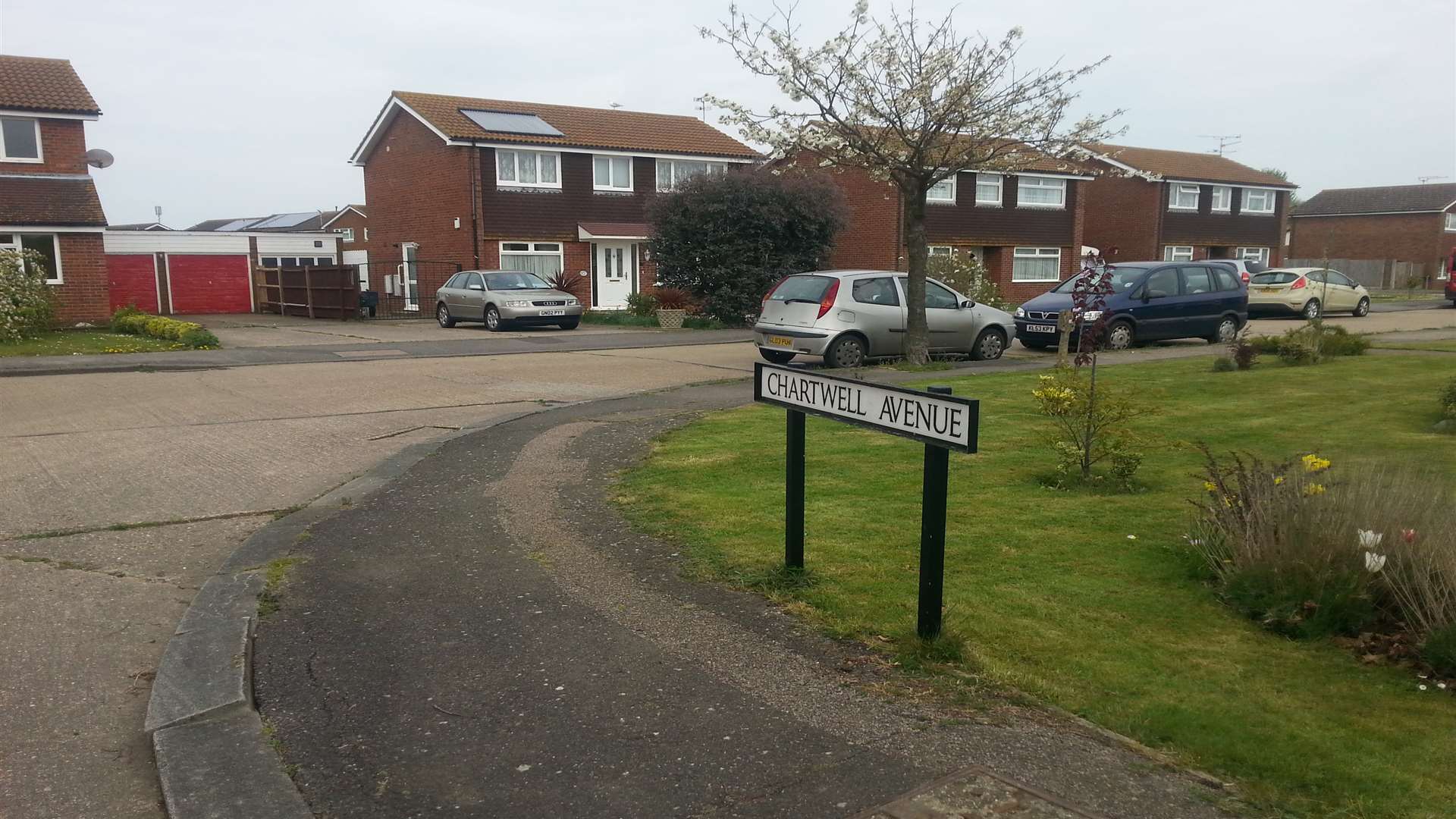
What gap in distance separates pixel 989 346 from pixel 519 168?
19.5 metres

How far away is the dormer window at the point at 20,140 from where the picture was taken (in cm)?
2627

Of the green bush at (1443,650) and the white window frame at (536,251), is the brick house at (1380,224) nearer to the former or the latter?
the white window frame at (536,251)

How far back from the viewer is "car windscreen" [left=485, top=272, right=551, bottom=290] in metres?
25.9

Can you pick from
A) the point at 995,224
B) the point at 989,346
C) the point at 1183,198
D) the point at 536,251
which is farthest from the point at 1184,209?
the point at 989,346

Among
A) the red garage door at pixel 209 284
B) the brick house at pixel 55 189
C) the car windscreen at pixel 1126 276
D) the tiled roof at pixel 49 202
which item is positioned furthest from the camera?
the red garage door at pixel 209 284

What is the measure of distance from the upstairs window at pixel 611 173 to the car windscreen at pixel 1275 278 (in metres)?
18.5

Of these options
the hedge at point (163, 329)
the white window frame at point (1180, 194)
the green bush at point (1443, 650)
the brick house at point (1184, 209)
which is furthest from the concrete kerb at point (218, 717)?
the white window frame at point (1180, 194)

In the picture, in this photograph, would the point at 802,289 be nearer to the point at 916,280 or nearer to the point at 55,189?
the point at 916,280

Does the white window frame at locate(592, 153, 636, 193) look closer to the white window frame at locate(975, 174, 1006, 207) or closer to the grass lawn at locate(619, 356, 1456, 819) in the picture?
the white window frame at locate(975, 174, 1006, 207)

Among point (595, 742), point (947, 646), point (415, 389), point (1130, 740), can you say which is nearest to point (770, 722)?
point (595, 742)

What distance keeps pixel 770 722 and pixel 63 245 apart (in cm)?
2814

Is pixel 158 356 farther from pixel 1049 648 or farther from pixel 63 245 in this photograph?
pixel 1049 648

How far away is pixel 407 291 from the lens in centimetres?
3453

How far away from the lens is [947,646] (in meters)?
4.22
